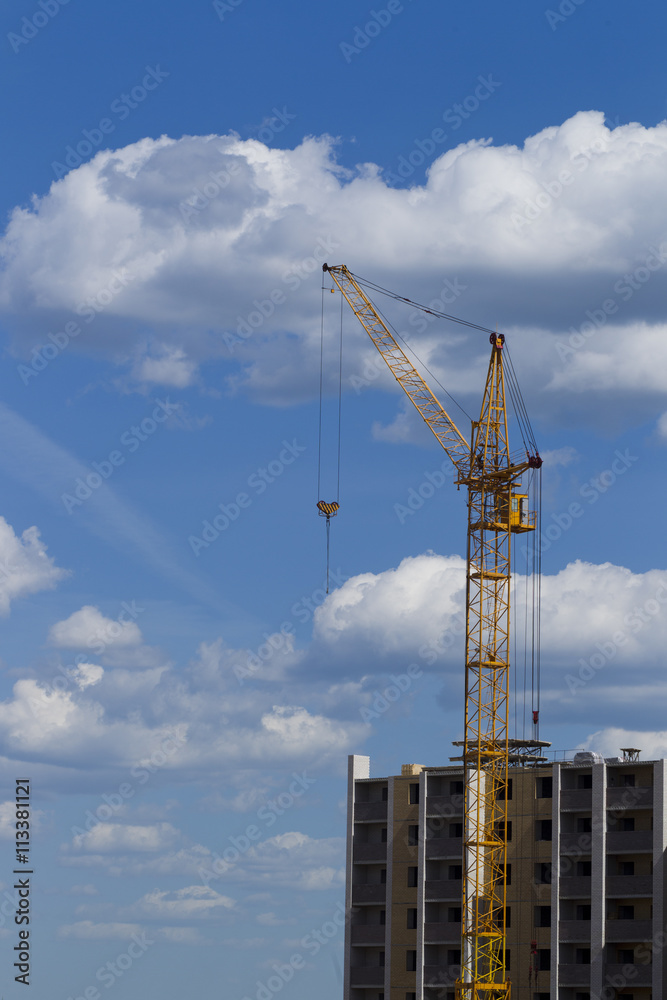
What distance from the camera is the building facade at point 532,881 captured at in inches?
4929

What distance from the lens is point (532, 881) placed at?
5256 inches

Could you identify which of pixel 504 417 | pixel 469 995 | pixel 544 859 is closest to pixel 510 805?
pixel 544 859

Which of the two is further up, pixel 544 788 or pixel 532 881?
pixel 544 788

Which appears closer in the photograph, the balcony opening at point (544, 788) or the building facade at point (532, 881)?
the building facade at point (532, 881)

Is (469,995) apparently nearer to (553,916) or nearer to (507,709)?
(553,916)

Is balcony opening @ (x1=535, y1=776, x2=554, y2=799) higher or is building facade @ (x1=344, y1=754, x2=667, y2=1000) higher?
balcony opening @ (x1=535, y1=776, x2=554, y2=799)

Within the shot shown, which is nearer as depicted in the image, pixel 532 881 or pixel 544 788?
pixel 532 881

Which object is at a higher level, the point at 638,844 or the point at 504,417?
the point at 504,417

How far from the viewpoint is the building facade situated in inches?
4929

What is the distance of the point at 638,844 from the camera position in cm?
12644

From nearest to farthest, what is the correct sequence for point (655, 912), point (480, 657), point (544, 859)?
1. point (655, 912)
2. point (544, 859)
3. point (480, 657)

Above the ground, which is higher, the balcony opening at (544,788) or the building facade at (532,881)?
the balcony opening at (544,788)

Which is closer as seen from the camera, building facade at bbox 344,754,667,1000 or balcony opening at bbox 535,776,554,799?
building facade at bbox 344,754,667,1000

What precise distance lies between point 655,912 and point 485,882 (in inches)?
653
